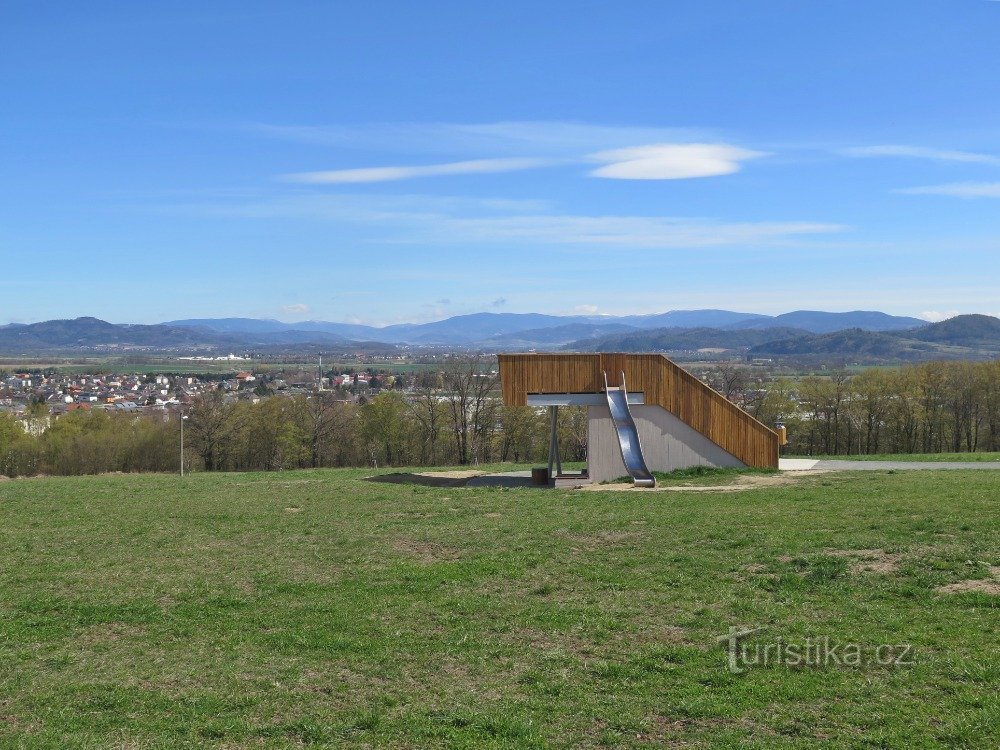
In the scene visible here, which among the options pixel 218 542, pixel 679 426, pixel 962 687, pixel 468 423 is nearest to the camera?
pixel 962 687

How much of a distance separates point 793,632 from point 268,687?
573cm

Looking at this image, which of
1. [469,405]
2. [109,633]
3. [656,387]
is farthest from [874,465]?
[469,405]

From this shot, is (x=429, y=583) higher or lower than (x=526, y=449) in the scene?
higher

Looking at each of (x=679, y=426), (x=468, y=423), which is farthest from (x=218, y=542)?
(x=468, y=423)

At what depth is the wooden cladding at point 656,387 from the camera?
1035 inches

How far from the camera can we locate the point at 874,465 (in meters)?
28.8

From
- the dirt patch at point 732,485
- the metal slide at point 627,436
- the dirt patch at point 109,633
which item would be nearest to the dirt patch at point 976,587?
the dirt patch at point 109,633

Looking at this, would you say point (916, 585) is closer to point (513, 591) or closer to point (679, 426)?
point (513, 591)

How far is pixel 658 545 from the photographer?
1426 cm

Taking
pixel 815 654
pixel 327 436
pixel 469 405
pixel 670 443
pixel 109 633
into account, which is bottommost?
pixel 327 436

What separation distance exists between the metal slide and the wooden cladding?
0.41m

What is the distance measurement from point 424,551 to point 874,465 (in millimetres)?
19707

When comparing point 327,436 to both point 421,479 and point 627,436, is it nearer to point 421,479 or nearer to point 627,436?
point 421,479

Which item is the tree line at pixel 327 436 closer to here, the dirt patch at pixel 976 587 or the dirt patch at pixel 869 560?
the dirt patch at pixel 869 560
